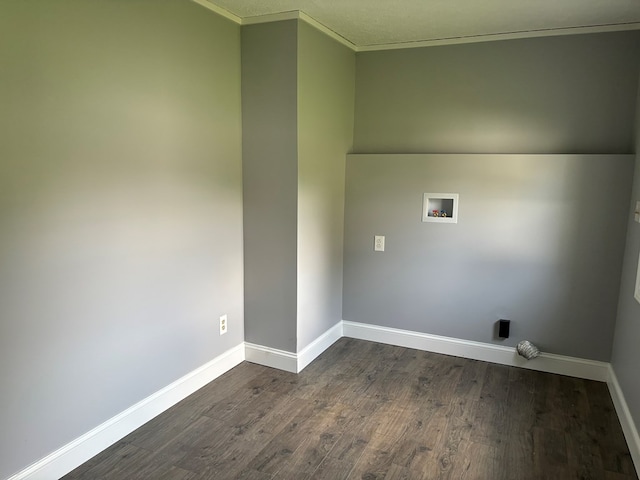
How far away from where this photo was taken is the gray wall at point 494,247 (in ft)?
10.2

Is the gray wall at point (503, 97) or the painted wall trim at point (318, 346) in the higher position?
the gray wall at point (503, 97)

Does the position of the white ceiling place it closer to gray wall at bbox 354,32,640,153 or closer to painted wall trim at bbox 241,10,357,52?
painted wall trim at bbox 241,10,357,52

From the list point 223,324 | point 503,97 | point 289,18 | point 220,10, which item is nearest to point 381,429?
point 223,324

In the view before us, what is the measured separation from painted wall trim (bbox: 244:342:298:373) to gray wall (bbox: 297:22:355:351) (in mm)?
122

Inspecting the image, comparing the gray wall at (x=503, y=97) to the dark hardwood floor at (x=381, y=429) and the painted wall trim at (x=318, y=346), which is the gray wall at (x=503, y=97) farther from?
the dark hardwood floor at (x=381, y=429)

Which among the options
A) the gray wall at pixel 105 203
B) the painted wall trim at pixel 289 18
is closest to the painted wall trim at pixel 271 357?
the gray wall at pixel 105 203

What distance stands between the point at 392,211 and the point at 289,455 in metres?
1.96

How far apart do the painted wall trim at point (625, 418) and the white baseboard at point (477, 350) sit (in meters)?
0.15

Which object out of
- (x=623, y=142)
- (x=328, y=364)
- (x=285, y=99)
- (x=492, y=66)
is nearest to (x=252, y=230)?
(x=285, y=99)

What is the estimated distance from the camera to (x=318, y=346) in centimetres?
356

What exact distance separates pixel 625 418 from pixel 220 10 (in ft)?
10.8

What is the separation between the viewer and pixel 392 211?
366 cm

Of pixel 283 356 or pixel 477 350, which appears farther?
pixel 477 350

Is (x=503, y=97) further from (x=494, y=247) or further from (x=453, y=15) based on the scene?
(x=494, y=247)
